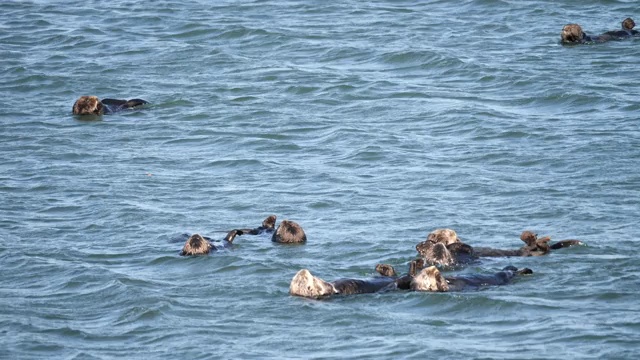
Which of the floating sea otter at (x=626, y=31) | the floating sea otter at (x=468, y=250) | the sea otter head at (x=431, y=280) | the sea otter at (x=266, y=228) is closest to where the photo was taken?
the sea otter head at (x=431, y=280)

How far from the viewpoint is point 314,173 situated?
60.1 feet

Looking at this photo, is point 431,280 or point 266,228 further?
point 266,228

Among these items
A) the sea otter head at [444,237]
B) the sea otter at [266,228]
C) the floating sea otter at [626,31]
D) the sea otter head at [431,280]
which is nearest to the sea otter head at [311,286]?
the sea otter head at [431,280]

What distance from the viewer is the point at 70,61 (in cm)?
2639

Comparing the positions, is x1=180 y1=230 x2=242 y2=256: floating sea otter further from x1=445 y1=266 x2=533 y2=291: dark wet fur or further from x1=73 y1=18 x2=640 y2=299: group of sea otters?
x1=445 y1=266 x2=533 y2=291: dark wet fur

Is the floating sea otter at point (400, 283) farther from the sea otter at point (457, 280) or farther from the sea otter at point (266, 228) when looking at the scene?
the sea otter at point (266, 228)

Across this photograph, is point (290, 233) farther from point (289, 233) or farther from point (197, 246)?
point (197, 246)

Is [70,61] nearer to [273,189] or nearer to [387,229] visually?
[273,189]

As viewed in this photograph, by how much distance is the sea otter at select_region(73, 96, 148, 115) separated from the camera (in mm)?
21766

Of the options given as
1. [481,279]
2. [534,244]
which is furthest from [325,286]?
[534,244]

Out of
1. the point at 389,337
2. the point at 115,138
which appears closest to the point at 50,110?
the point at 115,138

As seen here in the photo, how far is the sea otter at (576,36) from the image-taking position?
2391cm

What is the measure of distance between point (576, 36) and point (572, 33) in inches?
4.4

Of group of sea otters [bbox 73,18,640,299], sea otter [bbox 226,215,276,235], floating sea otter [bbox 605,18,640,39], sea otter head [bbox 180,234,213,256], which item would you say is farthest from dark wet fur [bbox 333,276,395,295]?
floating sea otter [bbox 605,18,640,39]
